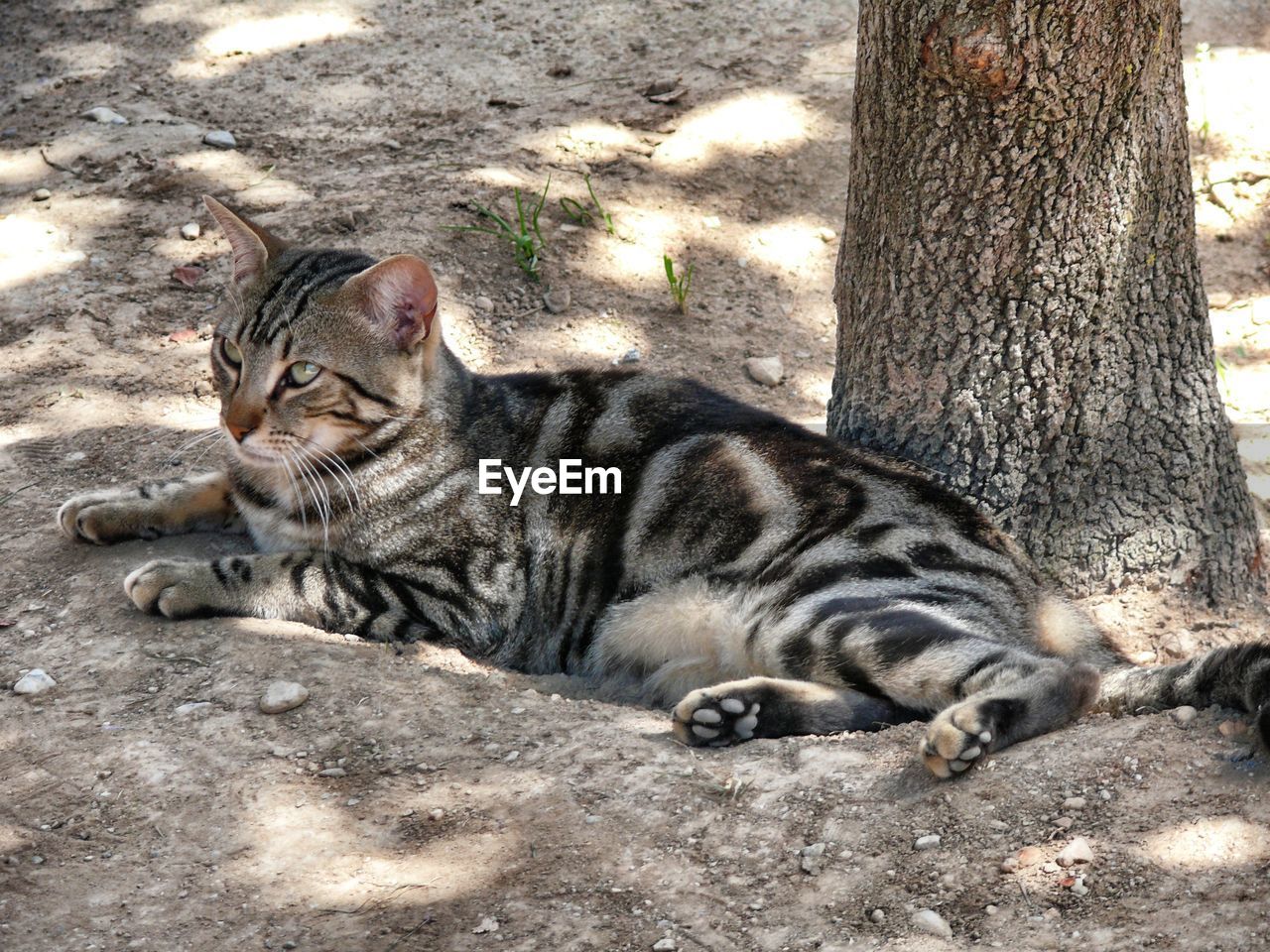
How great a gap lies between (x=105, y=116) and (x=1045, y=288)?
4770mm

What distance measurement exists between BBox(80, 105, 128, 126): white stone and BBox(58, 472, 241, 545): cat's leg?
9.50ft

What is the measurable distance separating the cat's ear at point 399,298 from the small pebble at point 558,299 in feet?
5.23

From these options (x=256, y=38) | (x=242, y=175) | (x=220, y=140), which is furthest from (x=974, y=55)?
(x=256, y=38)

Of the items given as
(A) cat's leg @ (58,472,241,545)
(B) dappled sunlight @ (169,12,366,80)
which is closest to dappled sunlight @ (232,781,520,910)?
(A) cat's leg @ (58,472,241,545)

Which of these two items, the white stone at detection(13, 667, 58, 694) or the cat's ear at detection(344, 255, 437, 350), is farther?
the cat's ear at detection(344, 255, 437, 350)

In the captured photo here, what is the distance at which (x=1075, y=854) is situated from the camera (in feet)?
8.59

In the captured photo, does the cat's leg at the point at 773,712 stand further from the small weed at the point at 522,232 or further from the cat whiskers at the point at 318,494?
the small weed at the point at 522,232

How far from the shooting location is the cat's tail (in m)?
2.90

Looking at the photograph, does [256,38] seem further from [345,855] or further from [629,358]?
[345,855]

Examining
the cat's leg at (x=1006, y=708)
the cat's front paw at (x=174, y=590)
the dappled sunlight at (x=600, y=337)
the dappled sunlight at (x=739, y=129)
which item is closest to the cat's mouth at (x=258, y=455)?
the cat's front paw at (x=174, y=590)

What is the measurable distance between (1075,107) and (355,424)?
2192mm

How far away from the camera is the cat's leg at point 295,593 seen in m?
3.64

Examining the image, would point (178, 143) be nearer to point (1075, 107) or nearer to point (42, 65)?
point (42, 65)

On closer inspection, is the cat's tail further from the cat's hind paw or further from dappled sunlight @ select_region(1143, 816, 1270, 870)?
the cat's hind paw
